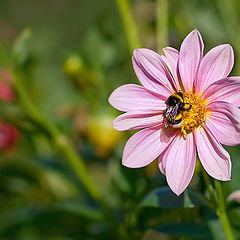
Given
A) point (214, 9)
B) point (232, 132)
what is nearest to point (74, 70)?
point (214, 9)

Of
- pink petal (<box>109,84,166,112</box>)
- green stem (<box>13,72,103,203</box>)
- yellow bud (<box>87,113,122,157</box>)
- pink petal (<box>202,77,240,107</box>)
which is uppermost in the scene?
yellow bud (<box>87,113,122,157</box>)

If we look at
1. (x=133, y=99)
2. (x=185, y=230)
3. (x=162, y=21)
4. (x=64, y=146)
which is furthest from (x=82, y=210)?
(x=162, y=21)

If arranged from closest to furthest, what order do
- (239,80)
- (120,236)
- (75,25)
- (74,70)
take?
1. (239,80)
2. (120,236)
3. (74,70)
4. (75,25)

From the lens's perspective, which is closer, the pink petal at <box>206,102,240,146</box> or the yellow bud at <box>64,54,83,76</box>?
the pink petal at <box>206,102,240,146</box>

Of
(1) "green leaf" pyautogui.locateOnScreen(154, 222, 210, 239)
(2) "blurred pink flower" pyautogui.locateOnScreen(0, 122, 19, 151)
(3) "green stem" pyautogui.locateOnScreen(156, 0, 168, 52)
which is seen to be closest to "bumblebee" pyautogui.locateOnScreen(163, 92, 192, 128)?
(1) "green leaf" pyautogui.locateOnScreen(154, 222, 210, 239)

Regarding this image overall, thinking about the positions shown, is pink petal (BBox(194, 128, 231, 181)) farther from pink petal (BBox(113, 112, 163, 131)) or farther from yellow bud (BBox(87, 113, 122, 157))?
yellow bud (BBox(87, 113, 122, 157))

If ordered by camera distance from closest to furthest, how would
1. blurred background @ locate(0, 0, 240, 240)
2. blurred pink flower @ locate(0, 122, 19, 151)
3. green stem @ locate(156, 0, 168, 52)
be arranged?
blurred background @ locate(0, 0, 240, 240) → green stem @ locate(156, 0, 168, 52) → blurred pink flower @ locate(0, 122, 19, 151)

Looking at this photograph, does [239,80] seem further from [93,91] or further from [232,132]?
→ [93,91]
